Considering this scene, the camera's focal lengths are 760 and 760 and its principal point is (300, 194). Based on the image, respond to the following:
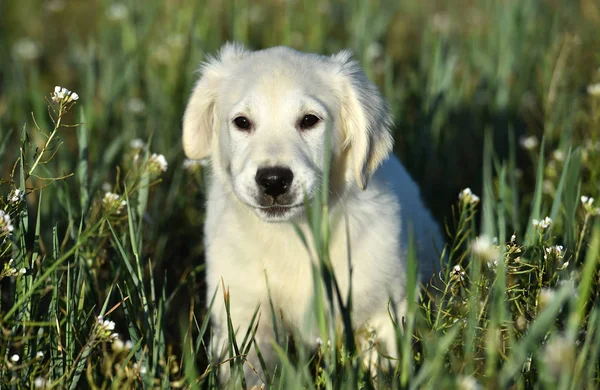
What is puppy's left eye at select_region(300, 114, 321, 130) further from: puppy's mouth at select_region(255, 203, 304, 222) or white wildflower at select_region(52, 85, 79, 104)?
white wildflower at select_region(52, 85, 79, 104)

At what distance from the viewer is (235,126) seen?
264cm

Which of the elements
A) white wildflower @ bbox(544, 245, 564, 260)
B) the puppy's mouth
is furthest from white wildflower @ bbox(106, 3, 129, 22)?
white wildflower @ bbox(544, 245, 564, 260)

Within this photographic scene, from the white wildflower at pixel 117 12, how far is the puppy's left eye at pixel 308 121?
8.66 feet

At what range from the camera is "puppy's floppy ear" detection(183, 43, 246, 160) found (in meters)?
2.82

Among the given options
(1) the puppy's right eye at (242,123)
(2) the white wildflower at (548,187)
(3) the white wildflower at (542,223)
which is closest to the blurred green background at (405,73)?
(2) the white wildflower at (548,187)

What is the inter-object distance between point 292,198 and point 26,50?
4.14 metres

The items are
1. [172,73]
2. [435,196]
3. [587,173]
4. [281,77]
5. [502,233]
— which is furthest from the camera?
[172,73]

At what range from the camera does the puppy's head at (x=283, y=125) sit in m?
2.38

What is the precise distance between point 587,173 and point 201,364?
1880 mm

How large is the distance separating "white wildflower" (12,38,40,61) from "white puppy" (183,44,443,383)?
340 cm

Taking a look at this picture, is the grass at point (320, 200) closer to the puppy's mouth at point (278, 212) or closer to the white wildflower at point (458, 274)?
the white wildflower at point (458, 274)

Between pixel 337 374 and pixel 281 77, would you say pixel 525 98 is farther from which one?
pixel 337 374

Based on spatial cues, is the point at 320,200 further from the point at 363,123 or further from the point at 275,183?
the point at 363,123

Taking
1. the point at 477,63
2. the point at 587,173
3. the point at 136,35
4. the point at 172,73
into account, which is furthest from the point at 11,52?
the point at 587,173
